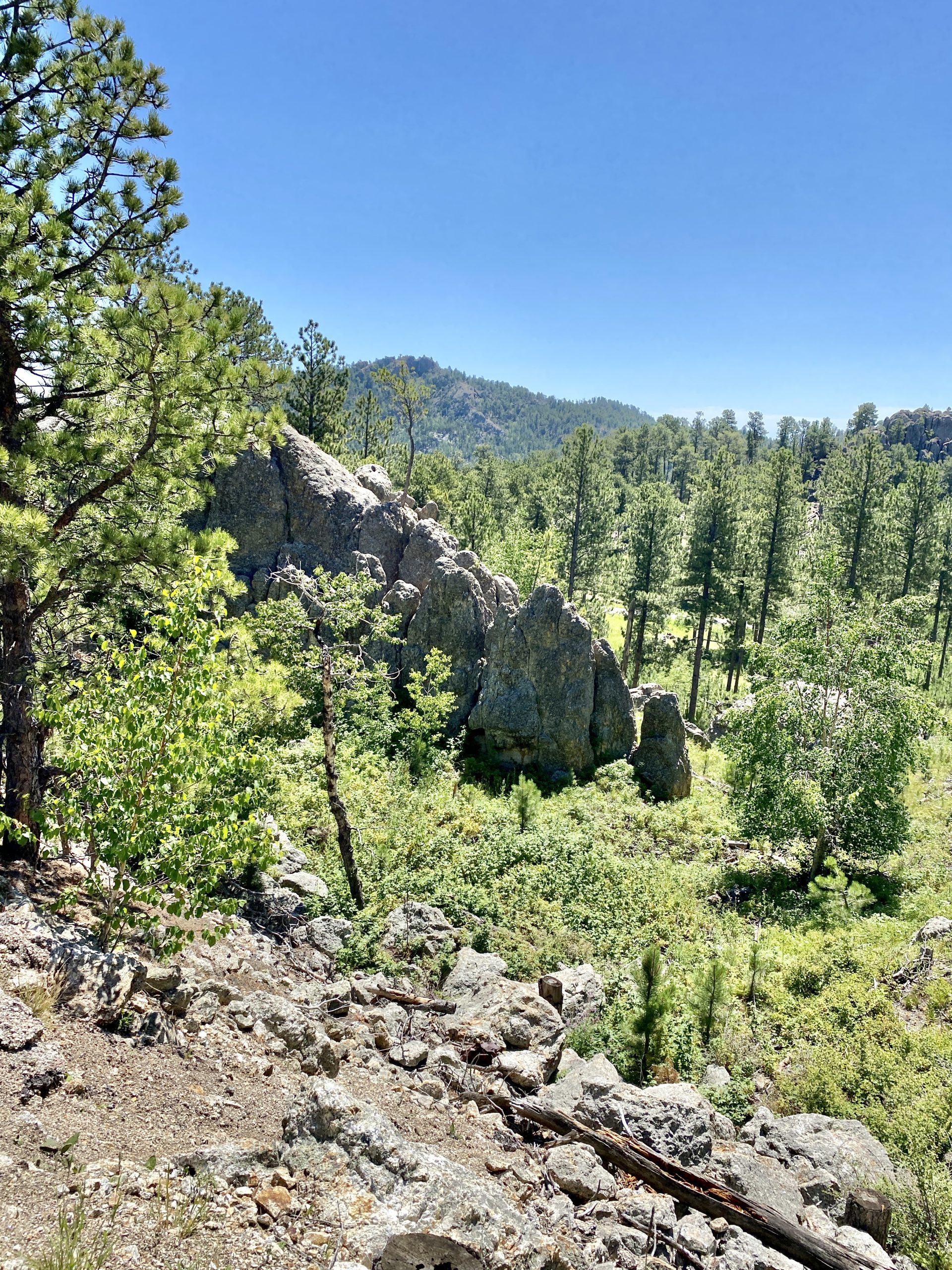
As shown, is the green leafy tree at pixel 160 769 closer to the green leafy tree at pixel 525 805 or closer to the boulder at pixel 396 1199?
the boulder at pixel 396 1199

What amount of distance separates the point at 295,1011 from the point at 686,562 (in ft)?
101

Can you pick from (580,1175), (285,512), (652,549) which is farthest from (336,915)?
(652,549)

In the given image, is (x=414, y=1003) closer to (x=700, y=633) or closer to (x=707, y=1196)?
Answer: (x=707, y=1196)

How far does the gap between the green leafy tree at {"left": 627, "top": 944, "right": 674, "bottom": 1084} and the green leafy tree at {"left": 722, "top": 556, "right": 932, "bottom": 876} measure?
309 inches

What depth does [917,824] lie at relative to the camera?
1972 cm

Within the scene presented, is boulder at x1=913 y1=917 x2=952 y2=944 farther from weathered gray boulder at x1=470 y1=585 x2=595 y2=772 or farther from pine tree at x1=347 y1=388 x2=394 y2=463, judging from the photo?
pine tree at x1=347 y1=388 x2=394 y2=463

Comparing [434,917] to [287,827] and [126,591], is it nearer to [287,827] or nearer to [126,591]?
[287,827]

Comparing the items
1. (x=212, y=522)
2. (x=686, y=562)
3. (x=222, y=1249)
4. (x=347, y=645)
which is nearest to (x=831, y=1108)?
(x=222, y=1249)

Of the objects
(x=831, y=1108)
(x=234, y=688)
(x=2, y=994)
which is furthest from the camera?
(x=831, y=1108)

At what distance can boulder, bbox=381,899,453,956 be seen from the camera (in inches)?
464

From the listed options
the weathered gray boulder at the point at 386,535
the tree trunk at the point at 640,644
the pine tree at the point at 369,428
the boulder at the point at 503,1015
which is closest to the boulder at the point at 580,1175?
the boulder at the point at 503,1015

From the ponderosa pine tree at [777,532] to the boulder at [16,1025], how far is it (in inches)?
1431

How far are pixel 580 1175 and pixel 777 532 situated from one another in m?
35.5

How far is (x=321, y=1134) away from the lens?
194 inches
